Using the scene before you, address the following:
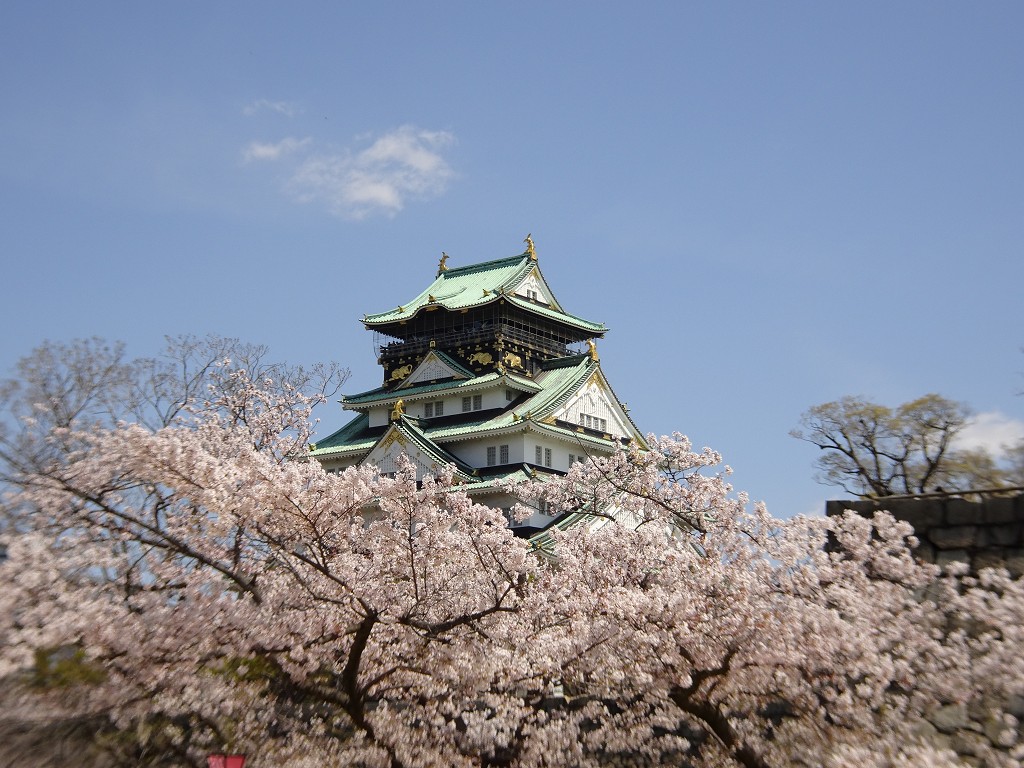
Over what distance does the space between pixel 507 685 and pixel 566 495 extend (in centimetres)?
444

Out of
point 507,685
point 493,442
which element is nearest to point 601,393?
point 493,442

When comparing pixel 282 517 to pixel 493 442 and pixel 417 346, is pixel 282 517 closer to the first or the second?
pixel 493 442

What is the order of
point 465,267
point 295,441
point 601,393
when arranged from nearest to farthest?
point 295,441 → point 601,393 → point 465,267

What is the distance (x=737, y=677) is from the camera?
1429 cm

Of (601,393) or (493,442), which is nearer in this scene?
(493,442)

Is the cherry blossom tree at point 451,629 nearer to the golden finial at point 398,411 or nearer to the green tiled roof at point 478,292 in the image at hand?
the golden finial at point 398,411

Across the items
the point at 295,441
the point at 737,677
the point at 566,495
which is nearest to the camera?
the point at 737,677

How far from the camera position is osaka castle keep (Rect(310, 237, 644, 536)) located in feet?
129

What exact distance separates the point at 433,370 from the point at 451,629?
2978 cm

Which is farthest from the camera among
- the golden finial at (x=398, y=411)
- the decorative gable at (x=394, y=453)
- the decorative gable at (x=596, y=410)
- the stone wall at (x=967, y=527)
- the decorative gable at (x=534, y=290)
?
the decorative gable at (x=534, y=290)

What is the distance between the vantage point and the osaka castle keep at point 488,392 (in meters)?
39.2

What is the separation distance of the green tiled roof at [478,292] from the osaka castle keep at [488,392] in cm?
7

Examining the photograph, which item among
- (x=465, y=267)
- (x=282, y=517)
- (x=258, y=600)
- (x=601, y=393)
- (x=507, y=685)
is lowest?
(x=507, y=685)

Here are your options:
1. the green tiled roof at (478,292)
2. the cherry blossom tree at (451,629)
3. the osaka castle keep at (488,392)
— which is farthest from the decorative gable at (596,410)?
the cherry blossom tree at (451,629)
